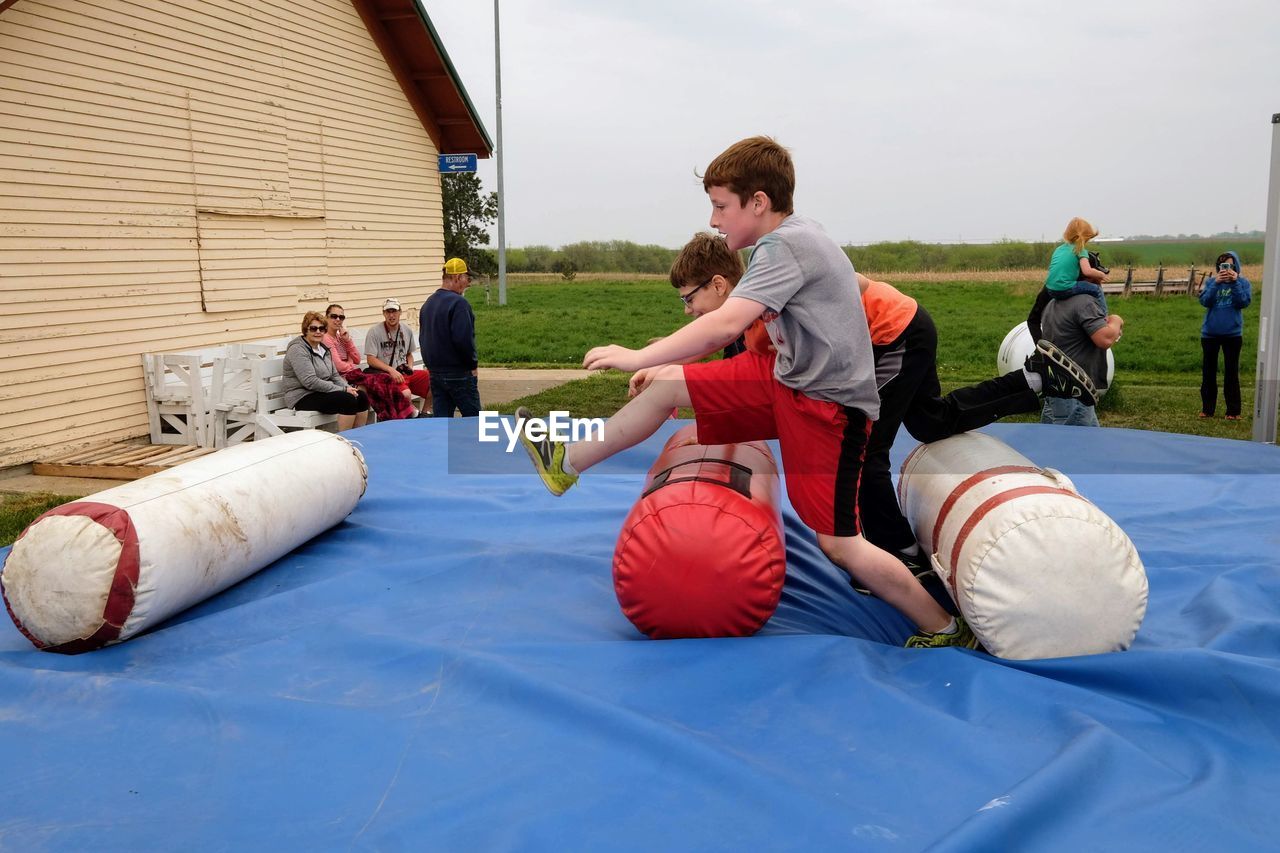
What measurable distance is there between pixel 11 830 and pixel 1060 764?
2.77 meters

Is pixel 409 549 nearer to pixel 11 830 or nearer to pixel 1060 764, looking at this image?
pixel 11 830

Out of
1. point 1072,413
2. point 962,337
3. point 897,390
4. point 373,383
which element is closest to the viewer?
point 897,390

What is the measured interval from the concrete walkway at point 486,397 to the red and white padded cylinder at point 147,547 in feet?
11.0

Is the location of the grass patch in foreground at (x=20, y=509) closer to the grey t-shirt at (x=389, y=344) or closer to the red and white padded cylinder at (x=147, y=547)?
the red and white padded cylinder at (x=147, y=547)

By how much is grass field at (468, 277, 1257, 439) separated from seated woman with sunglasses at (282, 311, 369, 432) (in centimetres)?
270

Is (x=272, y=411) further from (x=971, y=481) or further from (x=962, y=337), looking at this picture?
(x=962, y=337)

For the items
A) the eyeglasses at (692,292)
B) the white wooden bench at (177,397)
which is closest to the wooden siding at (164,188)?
the white wooden bench at (177,397)

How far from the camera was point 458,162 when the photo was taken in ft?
49.5

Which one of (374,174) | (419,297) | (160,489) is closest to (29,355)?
(160,489)

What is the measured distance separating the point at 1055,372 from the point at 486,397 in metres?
9.07

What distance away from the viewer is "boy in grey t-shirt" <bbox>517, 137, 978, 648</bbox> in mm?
→ 3408

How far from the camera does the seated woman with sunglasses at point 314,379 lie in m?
9.11

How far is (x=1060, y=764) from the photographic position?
2633 mm

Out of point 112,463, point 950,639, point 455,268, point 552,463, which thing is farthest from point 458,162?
point 950,639
